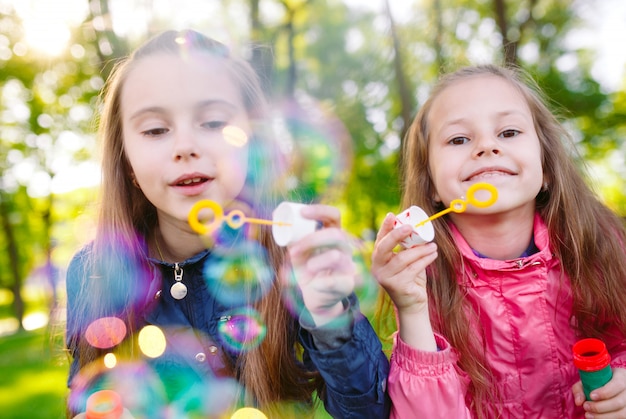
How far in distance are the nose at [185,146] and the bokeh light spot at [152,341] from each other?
2.30ft

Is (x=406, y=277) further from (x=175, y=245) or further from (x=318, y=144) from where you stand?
(x=318, y=144)

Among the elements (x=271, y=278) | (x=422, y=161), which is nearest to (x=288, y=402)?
(x=271, y=278)

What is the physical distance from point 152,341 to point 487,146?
1.48 meters

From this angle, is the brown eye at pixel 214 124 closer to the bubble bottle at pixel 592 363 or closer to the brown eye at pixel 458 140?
the brown eye at pixel 458 140

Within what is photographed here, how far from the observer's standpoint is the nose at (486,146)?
193cm

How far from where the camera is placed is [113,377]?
6.88ft

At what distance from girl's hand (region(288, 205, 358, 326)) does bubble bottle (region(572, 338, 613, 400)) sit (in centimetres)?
88

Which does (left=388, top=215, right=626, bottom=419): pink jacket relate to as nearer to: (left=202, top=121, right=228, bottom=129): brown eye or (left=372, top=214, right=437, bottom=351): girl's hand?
(left=372, top=214, right=437, bottom=351): girl's hand

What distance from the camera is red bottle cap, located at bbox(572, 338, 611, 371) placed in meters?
1.70

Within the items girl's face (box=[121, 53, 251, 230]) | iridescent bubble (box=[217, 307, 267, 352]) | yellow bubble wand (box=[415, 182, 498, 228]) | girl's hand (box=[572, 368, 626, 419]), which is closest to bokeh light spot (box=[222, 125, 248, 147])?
girl's face (box=[121, 53, 251, 230])

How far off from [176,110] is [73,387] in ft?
3.94

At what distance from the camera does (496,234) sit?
2.12m

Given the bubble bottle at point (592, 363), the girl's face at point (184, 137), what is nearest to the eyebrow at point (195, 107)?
the girl's face at point (184, 137)

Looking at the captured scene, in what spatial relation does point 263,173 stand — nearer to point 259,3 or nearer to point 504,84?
point 504,84
